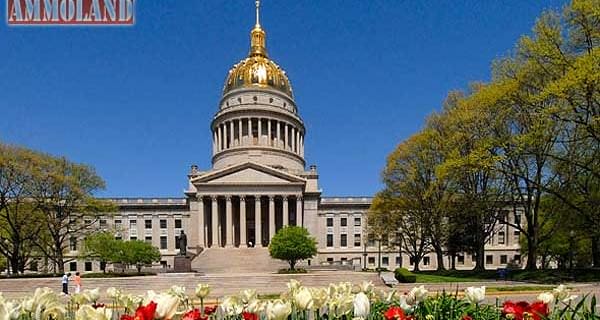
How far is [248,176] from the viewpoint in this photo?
226ft

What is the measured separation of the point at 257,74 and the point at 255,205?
32.5 meters

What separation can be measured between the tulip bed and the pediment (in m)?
62.1

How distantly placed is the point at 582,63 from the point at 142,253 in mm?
45691

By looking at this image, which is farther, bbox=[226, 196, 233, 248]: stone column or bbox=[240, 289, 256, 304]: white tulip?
bbox=[226, 196, 233, 248]: stone column

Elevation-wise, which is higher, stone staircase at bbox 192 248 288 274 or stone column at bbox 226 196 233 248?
stone column at bbox 226 196 233 248

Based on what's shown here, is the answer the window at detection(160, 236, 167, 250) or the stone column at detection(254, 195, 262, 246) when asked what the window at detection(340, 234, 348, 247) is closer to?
the stone column at detection(254, 195, 262, 246)

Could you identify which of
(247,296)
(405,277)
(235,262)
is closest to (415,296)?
(247,296)

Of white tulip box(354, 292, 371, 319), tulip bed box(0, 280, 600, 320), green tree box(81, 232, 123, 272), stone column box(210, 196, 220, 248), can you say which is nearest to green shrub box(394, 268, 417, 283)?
tulip bed box(0, 280, 600, 320)

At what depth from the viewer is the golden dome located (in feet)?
293

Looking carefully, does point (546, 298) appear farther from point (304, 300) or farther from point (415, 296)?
point (304, 300)

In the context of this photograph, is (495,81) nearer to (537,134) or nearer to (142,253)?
(537,134)

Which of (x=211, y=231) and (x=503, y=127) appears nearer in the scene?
(x=503, y=127)

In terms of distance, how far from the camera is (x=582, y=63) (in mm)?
24484

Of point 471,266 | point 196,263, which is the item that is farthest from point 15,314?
point 471,266
